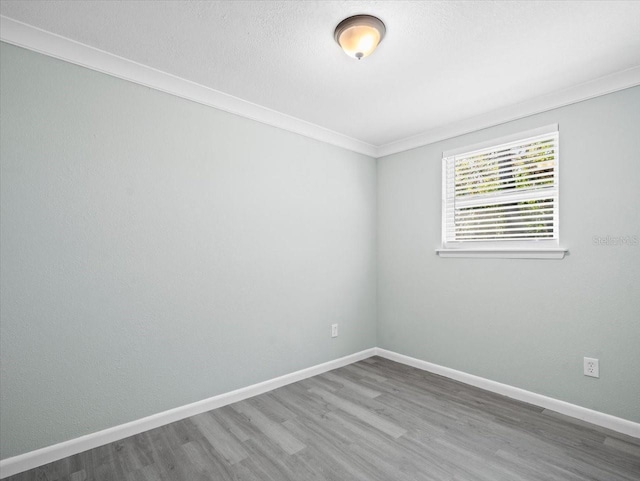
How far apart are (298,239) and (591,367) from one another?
2454mm

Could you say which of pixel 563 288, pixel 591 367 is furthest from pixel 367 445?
pixel 563 288

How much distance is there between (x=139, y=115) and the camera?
7.38 ft

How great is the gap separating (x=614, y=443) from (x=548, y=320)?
825mm

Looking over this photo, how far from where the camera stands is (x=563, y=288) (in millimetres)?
2500

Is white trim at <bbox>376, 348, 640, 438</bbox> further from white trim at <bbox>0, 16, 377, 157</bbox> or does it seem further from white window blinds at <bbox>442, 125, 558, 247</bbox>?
white trim at <bbox>0, 16, 377, 157</bbox>

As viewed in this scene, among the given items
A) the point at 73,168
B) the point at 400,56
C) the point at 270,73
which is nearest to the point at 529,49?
the point at 400,56

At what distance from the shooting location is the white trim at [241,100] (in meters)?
1.89

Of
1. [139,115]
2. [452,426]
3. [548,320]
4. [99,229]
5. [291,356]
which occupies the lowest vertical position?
[452,426]

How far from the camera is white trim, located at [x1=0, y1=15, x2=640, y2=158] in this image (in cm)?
189

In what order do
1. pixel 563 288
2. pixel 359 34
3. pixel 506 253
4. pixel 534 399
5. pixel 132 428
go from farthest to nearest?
pixel 506 253 → pixel 534 399 → pixel 563 288 → pixel 132 428 → pixel 359 34

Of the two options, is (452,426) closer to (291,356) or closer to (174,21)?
(291,356)

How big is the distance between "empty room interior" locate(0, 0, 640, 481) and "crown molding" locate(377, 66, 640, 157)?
0.02 metres

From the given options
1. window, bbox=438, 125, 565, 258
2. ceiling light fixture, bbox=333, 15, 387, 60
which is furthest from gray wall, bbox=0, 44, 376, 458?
window, bbox=438, 125, 565, 258

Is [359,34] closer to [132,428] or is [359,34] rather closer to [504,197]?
[504,197]
